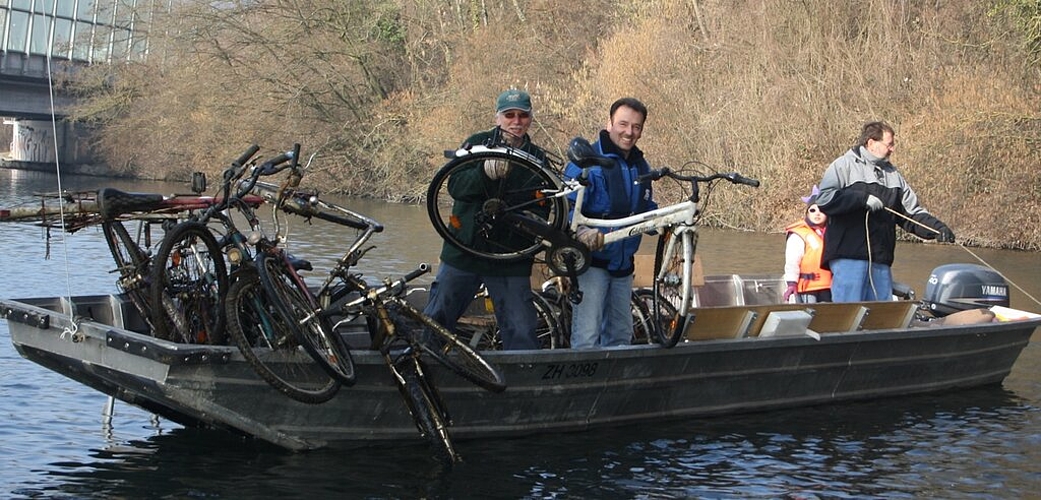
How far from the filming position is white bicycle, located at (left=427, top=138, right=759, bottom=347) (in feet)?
28.7

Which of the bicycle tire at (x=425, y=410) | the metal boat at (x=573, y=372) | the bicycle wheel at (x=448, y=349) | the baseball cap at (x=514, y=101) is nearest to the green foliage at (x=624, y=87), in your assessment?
the metal boat at (x=573, y=372)

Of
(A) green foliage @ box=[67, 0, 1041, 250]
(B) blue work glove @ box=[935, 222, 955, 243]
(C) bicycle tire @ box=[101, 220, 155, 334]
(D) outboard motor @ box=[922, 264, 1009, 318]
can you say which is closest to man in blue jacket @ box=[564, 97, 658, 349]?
(C) bicycle tire @ box=[101, 220, 155, 334]

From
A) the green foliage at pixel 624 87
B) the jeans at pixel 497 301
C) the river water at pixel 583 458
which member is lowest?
the river water at pixel 583 458

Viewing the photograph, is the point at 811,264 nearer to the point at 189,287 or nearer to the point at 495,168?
the point at 495,168

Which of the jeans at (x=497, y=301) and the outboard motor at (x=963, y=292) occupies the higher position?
the outboard motor at (x=963, y=292)

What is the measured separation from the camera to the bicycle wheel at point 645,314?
10156 mm

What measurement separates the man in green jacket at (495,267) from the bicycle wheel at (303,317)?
84cm

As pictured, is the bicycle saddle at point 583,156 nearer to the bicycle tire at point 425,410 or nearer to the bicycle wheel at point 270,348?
the bicycle tire at point 425,410

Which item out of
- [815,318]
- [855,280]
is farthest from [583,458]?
[855,280]

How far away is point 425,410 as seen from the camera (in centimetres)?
861

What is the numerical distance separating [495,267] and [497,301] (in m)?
0.28

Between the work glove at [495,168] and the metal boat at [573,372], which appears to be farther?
the work glove at [495,168]

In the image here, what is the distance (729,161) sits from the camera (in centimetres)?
3061

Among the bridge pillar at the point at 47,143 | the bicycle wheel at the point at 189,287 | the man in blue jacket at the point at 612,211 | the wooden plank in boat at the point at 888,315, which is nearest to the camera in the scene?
the bicycle wheel at the point at 189,287
